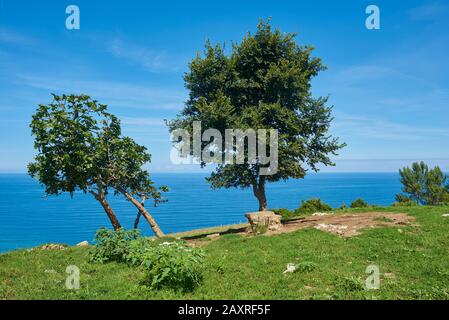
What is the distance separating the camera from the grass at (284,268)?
439 inches

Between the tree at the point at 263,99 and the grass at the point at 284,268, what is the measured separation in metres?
8.98

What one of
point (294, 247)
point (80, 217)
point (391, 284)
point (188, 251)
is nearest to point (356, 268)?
point (391, 284)

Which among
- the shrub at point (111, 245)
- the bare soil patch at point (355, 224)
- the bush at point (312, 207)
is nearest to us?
the shrub at point (111, 245)

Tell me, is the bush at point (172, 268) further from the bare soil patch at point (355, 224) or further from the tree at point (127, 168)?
Answer: the tree at point (127, 168)

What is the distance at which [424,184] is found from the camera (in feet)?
253

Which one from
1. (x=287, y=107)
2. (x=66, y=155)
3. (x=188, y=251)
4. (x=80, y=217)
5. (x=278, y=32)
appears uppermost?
(x=278, y=32)

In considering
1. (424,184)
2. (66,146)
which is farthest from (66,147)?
(424,184)

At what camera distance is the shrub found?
16855 mm

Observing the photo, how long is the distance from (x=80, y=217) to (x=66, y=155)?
131 meters

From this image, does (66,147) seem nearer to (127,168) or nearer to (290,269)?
(127,168)

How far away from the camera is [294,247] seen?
18.1 metres

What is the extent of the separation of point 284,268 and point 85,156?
18446 mm

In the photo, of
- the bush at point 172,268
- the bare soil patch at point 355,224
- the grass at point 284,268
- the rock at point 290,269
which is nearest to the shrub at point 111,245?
the grass at point 284,268
